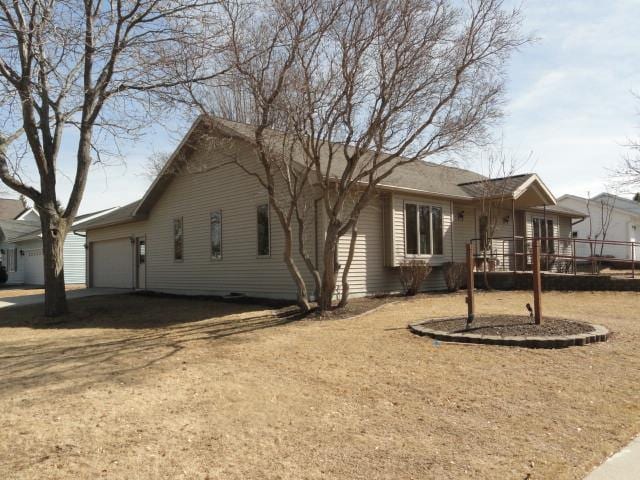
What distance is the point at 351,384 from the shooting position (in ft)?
18.6

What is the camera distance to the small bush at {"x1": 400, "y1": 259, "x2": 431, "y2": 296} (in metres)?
14.5

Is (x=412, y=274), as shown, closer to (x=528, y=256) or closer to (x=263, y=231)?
(x=263, y=231)

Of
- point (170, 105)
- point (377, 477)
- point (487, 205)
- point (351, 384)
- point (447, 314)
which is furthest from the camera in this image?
point (487, 205)

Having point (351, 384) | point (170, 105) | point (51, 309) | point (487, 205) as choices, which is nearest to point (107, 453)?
point (351, 384)

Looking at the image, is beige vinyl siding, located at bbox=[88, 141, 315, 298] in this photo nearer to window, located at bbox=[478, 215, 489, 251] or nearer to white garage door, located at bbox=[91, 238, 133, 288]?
white garage door, located at bbox=[91, 238, 133, 288]

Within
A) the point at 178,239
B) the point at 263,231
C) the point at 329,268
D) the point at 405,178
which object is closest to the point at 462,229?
the point at 405,178

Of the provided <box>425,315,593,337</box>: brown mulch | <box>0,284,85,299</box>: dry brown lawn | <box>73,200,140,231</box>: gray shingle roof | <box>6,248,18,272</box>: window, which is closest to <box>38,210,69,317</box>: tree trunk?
<box>73,200,140,231</box>: gray shingle roof

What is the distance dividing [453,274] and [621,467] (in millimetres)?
12181

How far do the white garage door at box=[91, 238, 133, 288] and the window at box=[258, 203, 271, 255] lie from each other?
8924mm

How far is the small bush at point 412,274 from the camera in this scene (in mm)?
14461

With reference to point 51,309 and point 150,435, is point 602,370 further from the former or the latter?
point 51,309

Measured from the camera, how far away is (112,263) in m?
22.9

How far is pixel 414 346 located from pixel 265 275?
7.77 meters

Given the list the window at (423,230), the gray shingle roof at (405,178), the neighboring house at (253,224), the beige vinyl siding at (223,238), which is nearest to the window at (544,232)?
the neighboring house at (253,224)
